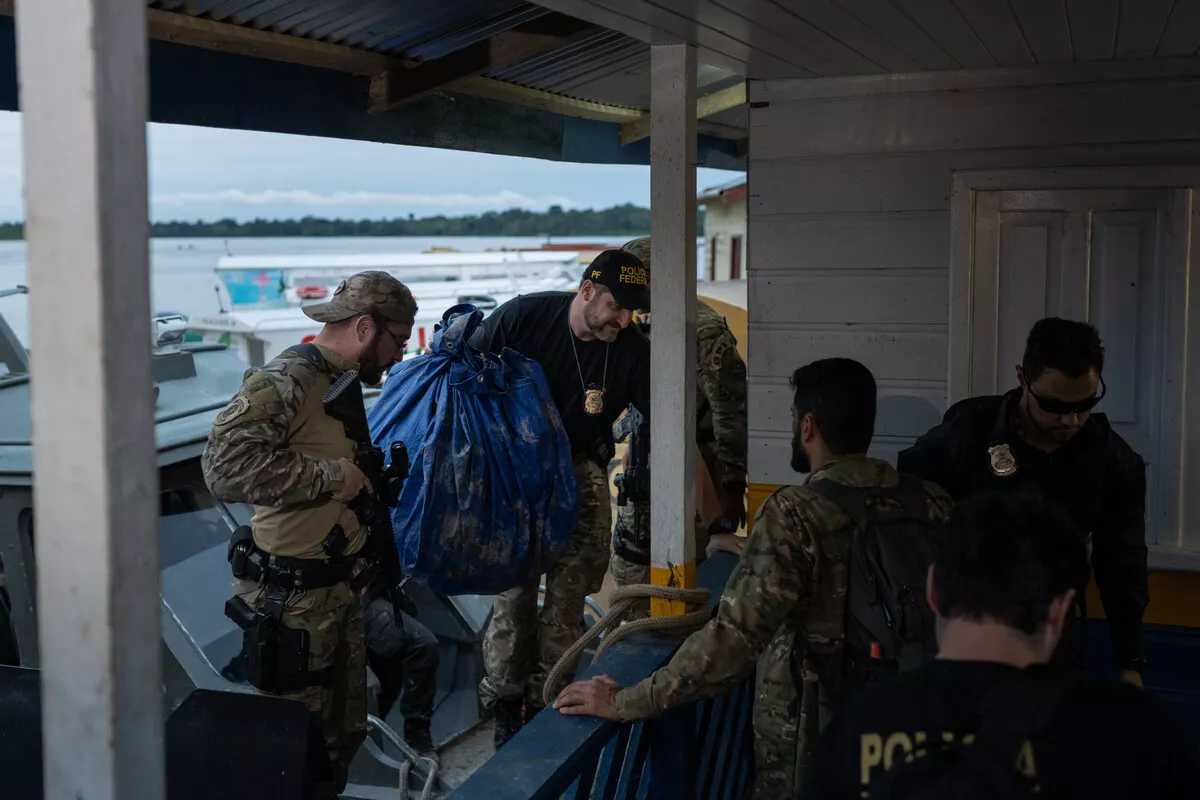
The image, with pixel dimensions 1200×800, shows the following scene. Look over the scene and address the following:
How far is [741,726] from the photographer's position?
3736 mm

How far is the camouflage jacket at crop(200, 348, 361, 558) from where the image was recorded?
3.45m

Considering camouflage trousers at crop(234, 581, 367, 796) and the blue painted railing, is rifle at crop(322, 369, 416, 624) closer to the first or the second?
camouflage trousers at crop(234, 581, 367, 796)

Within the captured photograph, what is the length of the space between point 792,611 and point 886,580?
9.4 inches

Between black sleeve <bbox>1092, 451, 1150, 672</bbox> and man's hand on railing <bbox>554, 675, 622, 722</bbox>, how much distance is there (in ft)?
5.17

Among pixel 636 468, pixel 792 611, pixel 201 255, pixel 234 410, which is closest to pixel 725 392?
pixel 636 468

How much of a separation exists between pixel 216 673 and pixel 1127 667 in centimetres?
360

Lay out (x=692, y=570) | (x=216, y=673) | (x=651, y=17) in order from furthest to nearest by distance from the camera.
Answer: (x=216, y=673) < (x=692, y=570) < (x=651, y=17)

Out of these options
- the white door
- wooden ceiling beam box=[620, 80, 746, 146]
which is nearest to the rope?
the white door

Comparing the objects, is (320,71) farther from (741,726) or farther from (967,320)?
(741,726)

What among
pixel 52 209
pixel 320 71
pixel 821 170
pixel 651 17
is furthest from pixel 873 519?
pixel 320 71

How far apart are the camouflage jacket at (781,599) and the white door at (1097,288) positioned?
5.59ft

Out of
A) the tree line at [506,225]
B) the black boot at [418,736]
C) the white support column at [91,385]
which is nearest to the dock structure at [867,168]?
the white support column at [91,385]

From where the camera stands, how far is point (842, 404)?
2607 mm

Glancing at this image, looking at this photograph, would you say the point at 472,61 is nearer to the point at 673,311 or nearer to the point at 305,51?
the point at 305,51
